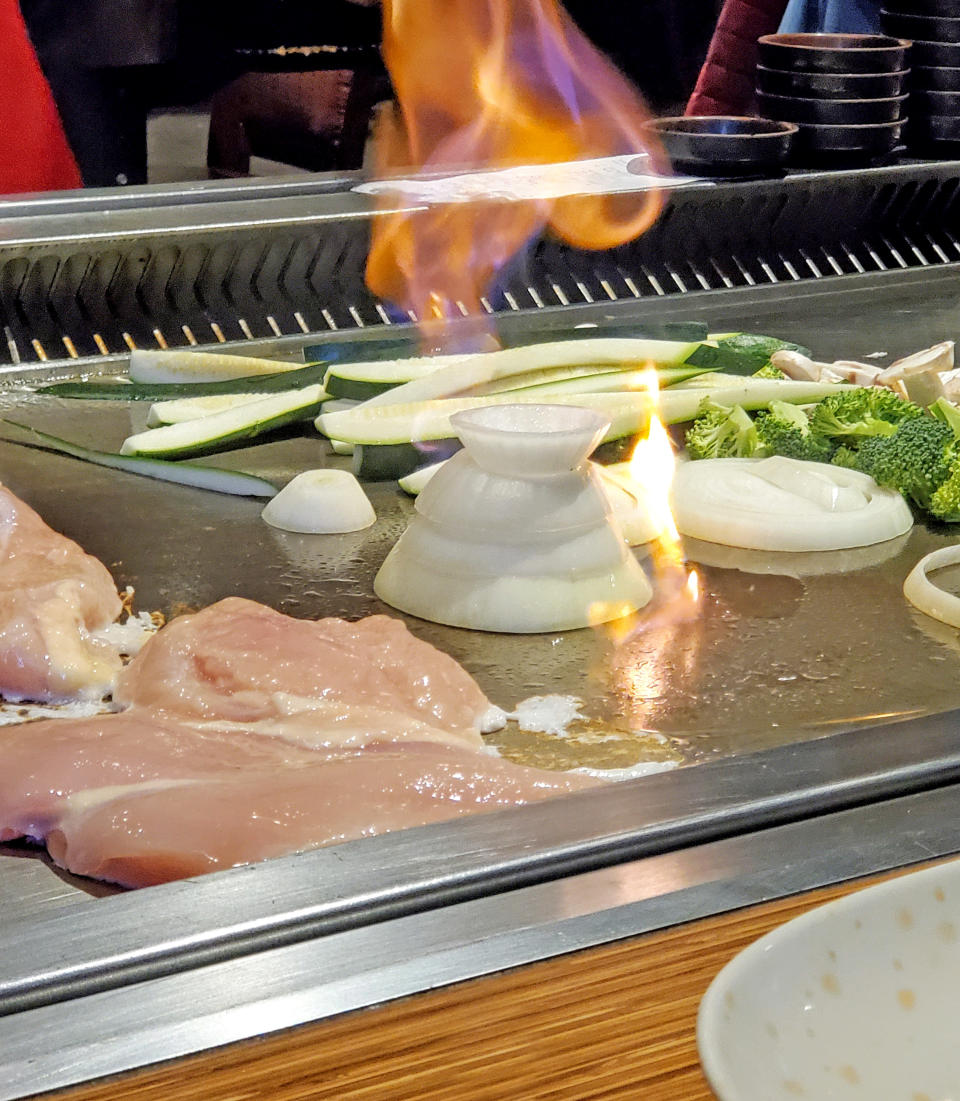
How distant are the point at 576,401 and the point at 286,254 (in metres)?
0.81

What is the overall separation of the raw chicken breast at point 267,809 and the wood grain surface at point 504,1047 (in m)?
0.25

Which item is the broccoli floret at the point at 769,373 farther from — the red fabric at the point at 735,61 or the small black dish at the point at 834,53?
the red fabric at the point at 735,61

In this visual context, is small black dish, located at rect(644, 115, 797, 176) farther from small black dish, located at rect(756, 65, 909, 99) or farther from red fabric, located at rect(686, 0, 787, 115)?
red fabric, located at rect(686, 0, 787, 115)

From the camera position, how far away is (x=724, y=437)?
227 centimetres

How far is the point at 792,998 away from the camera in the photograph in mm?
723

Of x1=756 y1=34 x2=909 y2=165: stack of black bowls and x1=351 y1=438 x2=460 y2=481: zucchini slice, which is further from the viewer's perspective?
x1=756 y1=34 x2=909 y2=165: stack of black bowls

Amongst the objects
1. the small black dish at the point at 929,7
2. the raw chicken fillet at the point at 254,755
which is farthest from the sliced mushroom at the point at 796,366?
the small black dish at the point at 929,7

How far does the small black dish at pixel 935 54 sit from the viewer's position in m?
3.43

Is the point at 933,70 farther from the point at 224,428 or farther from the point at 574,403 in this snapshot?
the point at 224,428

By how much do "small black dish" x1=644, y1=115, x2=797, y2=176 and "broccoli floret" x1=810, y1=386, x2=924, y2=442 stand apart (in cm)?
103

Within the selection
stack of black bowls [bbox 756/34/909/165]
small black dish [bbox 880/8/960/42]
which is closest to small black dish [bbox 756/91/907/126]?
stack of black bowls [bbox 756/34/909/165]

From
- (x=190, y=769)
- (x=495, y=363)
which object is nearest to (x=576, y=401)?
(x=495, y=363)

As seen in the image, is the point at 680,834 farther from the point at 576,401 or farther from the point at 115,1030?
the point at 576,401

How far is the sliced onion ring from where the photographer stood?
1786mm
